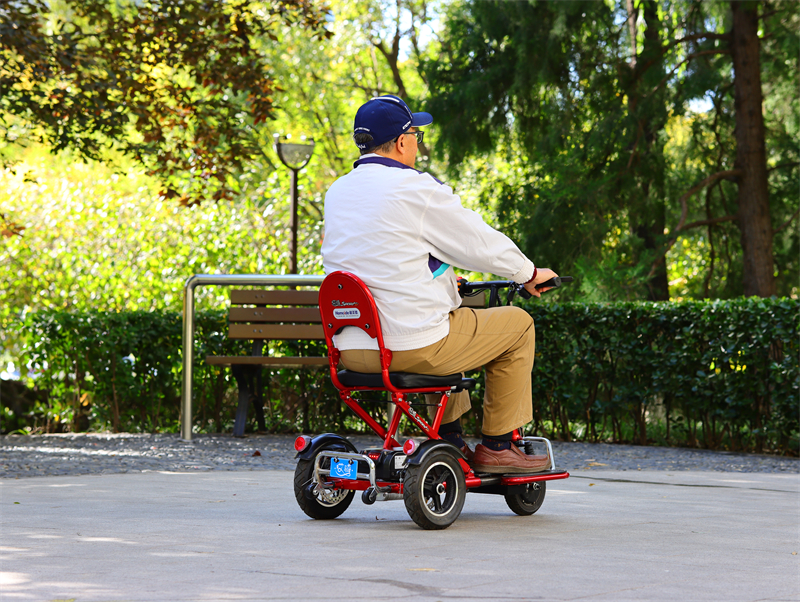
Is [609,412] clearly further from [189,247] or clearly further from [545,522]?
[189,247]

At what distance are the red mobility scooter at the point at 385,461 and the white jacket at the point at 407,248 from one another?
8 cm

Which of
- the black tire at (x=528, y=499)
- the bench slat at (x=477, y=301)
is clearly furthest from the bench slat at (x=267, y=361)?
the black tire at (x=528, y=499)

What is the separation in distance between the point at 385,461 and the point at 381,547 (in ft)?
1.79

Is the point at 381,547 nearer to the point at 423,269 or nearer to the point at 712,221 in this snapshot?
the point at 423,269

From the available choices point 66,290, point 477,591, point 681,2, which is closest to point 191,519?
point 477,591

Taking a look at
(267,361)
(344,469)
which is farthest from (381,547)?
(267,361)

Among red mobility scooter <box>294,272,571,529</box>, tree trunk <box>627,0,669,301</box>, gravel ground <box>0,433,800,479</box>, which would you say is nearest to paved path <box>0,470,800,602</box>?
red mobility scooter <box>294,272,571,529</box>

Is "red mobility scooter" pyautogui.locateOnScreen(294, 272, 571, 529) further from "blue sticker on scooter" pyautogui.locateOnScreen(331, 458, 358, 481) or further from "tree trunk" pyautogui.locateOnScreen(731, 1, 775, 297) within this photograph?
"tree trunk" pyautogui.locateOnScreen(731, 1, 775, 297)

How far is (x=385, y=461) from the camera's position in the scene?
406 centimetres

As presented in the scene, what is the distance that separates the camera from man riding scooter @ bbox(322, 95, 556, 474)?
4.03 meters

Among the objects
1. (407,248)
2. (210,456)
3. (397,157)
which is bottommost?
(210,456)

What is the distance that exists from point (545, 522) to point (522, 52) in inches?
358

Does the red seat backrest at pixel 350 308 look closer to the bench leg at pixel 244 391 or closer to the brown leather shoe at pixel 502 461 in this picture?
the brown leather shoe at pixel 502 461

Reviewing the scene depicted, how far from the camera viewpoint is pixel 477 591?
283cm
